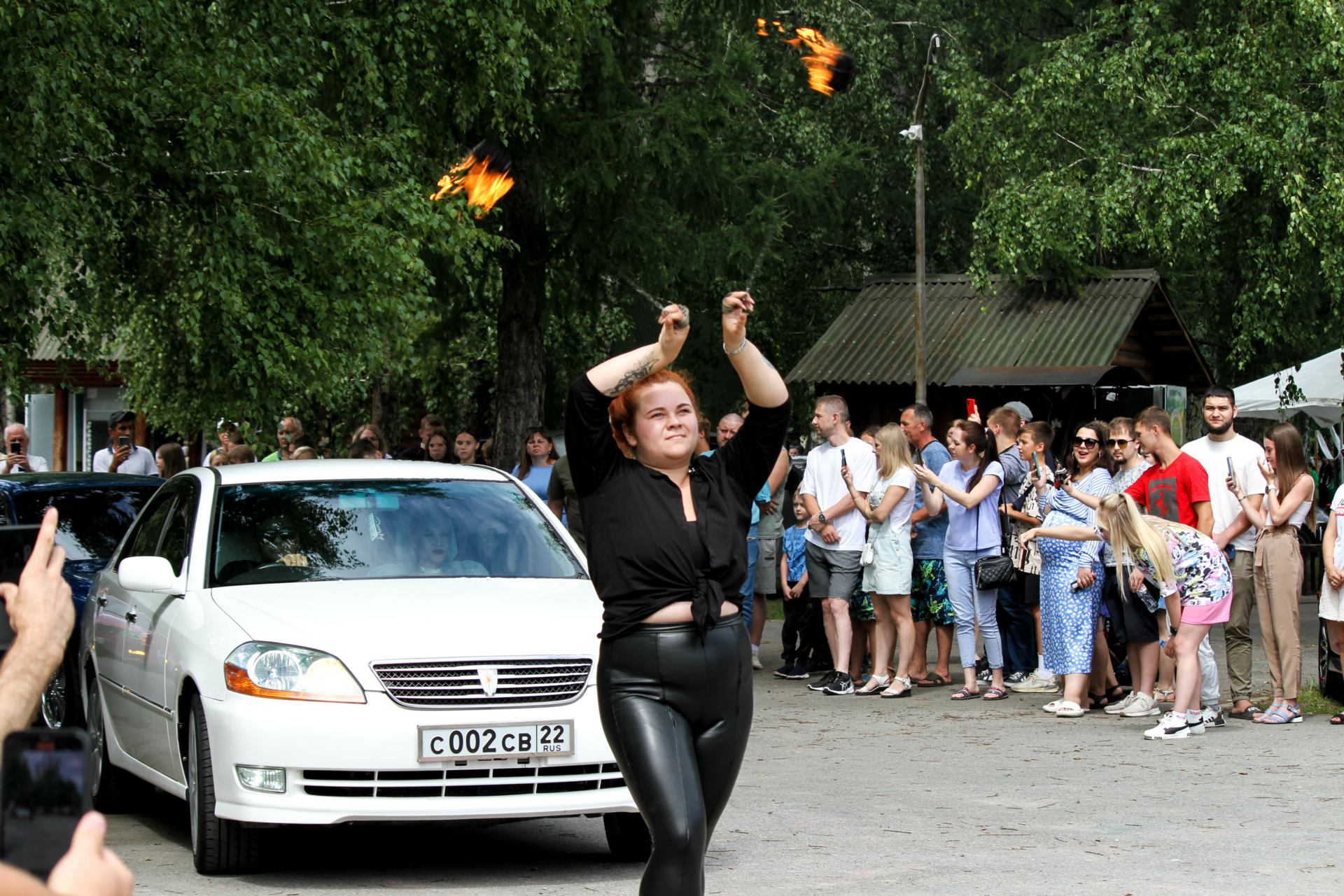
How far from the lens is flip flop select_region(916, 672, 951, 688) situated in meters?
12.2

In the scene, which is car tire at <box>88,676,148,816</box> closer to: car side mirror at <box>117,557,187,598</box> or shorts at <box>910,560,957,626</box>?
car side mirror at <box>117,557,187,598</box>

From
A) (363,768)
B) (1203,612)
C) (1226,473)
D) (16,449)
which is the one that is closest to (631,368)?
(363,768)

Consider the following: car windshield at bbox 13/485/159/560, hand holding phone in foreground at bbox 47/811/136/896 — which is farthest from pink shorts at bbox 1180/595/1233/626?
hand holding phone in foreground at bbox 47/811/136/896

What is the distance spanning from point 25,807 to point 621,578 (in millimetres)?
2763

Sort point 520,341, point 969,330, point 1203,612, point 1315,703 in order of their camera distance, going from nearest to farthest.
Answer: point 1203,612
point 1315,703
point 520,341
point 969,330

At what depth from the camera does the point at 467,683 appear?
6121 mm

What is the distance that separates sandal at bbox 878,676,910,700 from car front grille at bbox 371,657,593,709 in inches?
226

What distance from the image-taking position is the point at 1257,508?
10.2 meters

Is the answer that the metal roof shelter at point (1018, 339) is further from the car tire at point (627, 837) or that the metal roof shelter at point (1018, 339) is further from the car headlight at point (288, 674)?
the car headlight at point (288, 674)

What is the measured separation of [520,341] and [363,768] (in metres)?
16.3

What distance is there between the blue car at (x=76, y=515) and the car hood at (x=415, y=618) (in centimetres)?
319

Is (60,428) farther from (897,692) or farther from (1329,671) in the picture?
(1329,671)

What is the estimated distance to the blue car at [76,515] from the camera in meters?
9.46

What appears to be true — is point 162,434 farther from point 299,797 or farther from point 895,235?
point 299,797
